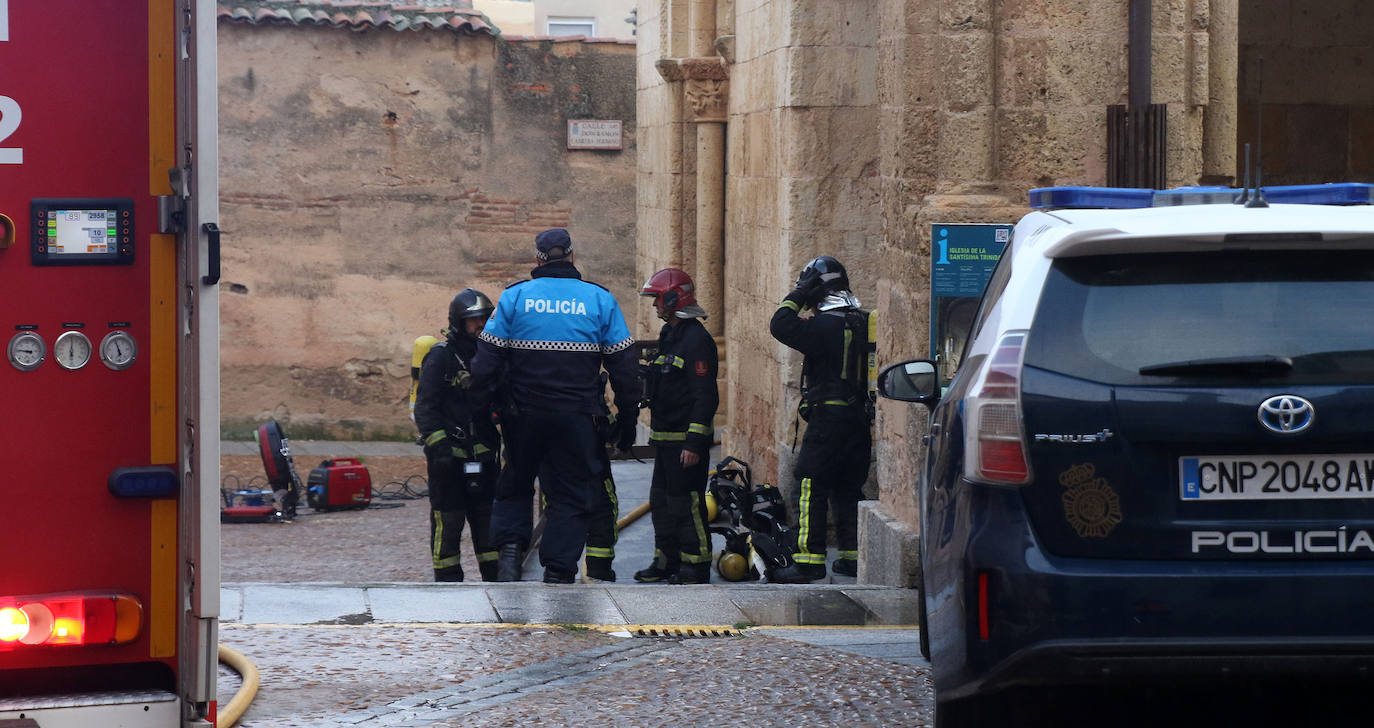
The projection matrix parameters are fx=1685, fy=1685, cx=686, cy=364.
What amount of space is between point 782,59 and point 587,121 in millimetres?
9672

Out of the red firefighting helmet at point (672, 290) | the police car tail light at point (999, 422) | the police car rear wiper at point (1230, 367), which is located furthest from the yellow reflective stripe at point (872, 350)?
the police car rear wiper at point (1230, 367)

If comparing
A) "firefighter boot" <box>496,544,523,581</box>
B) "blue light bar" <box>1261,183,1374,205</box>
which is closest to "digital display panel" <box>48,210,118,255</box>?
"blue light bar" <box>1261,183,1374,205</box>

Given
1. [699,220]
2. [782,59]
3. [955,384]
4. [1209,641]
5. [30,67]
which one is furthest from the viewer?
[699,220]

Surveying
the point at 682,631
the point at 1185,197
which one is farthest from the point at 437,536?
the point at 1185,197

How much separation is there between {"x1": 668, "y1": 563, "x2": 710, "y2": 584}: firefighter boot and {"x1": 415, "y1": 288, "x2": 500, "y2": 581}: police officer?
44.7 inches

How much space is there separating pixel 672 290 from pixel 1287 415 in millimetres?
6598

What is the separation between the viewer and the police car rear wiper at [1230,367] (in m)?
3.64

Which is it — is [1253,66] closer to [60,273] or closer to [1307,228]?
[1307,228]

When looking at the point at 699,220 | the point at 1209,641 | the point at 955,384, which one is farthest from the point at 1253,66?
the point at 1209,641

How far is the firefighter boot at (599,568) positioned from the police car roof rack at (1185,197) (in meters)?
5.56

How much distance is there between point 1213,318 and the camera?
3705mm

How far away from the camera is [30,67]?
3.86 meters

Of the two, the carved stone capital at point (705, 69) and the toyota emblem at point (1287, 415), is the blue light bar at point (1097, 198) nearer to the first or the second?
the toyota emblem at point (1287, 415)

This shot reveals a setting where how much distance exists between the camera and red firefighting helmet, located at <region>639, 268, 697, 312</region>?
10039 millimetres
